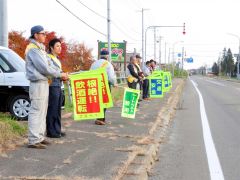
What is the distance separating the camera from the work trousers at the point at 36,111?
716 cm

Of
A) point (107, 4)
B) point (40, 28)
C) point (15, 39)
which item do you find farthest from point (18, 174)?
point (15, 39)

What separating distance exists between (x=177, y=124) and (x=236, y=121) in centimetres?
180

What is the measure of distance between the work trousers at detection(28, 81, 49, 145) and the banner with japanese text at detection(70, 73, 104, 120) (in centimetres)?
191

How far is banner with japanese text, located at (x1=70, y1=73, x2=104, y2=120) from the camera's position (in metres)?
9.23

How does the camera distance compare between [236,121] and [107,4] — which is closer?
[236,121]

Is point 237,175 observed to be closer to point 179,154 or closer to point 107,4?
point 179,154

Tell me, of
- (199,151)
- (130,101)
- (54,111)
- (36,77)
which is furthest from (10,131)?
(130,101)

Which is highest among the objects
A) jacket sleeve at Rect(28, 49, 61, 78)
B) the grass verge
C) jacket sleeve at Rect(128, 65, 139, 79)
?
jacket sleeve at Rect(28, 49, 61, 78)

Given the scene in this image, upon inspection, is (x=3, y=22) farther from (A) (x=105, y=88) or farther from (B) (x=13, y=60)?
(A) (x=105, y=88)

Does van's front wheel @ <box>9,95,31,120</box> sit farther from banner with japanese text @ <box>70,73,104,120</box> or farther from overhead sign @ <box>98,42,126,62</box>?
overhead sign @ <box>98,42,126,62</box>

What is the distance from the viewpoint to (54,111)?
8.16 meters

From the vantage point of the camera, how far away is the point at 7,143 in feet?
23.9

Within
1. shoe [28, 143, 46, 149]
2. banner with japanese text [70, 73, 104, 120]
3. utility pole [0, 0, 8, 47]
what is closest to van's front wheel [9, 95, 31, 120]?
utility pole [0, 0, 8, 47]

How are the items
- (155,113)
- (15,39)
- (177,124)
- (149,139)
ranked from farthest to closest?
(15,39)
(155,113)
(177,124)
(149,139)
